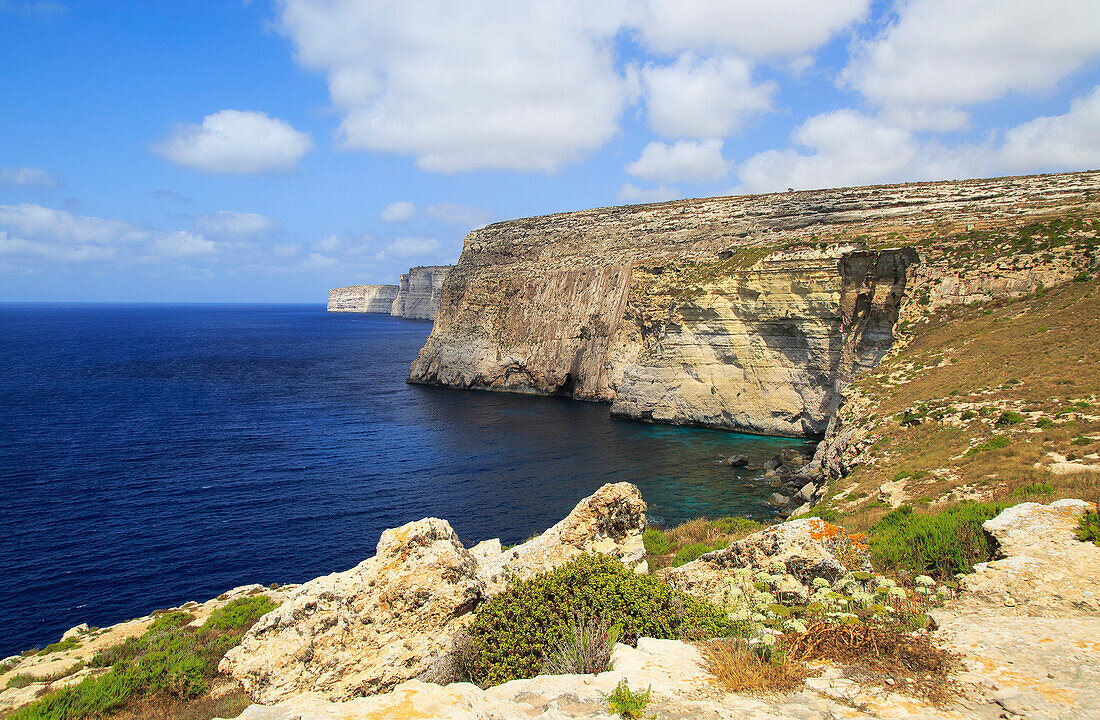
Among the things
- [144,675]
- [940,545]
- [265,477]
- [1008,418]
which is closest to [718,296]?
[1008,418]

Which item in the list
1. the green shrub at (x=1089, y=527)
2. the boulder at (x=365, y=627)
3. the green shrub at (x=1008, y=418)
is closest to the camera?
the green shrub at (x=1089, y=527)

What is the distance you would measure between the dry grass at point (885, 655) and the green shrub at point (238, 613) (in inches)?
507

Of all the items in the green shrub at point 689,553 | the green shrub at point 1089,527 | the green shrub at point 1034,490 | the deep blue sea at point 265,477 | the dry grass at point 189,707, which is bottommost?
the deep blue sea at point 265,477

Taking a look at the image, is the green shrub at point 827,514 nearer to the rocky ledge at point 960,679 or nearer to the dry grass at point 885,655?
the rocky ledge at point 960,679

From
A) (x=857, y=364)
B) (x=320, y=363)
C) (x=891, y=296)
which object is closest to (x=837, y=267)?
(x=891, y=296)

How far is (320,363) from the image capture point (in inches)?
3809

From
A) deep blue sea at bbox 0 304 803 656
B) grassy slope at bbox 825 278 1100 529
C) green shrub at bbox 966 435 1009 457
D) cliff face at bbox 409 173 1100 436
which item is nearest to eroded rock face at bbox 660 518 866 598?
grassy slope at bbox 825 278 1100 529

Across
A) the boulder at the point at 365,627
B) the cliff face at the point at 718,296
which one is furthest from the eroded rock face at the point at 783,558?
the cliff face at the point at 718,296

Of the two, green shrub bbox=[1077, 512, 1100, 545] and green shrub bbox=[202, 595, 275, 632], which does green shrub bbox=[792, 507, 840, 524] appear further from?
green shrub bbox=[202, 595, 275, 632]

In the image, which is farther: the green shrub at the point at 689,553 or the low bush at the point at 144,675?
the green shrub at the point at 689,553

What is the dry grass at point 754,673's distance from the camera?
615cm

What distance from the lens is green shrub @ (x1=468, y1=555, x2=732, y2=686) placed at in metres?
8.69

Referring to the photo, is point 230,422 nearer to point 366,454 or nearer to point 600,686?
point 366,454

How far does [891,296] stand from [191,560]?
48119 mm
